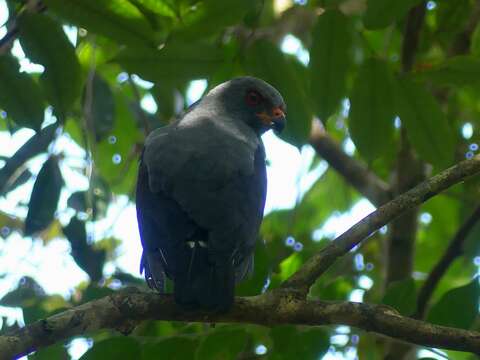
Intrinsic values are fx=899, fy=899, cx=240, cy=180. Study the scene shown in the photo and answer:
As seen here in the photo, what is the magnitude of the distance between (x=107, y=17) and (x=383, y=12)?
135cm

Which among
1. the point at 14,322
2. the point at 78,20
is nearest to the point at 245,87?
the point at 78,20

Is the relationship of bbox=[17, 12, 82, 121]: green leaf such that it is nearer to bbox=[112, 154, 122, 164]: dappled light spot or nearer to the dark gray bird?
the dark gray bird

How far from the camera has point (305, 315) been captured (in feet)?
12.2

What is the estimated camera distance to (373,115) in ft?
15.2

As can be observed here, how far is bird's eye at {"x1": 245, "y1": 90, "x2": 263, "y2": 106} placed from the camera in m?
5.66

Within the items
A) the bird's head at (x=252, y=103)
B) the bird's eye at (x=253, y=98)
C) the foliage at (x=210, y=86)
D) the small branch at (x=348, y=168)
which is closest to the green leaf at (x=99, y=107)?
the foliage at (x=210, y=86)

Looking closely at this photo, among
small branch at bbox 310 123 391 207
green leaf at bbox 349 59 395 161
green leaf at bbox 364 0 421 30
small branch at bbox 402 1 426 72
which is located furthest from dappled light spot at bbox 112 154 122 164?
green leaf at bbox 364 0 421 30

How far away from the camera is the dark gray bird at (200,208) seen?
13.0ft

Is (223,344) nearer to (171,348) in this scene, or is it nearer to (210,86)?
(171,348)

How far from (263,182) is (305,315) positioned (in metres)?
1.18

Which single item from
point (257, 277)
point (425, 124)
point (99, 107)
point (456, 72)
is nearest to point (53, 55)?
point (99, 107)

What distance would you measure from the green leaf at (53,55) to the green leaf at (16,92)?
0.29ft

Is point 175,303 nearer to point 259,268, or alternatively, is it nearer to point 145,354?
point 145,354

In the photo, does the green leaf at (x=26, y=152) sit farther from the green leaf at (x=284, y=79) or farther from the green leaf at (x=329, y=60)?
the green leaf at (x=329, y=60)
